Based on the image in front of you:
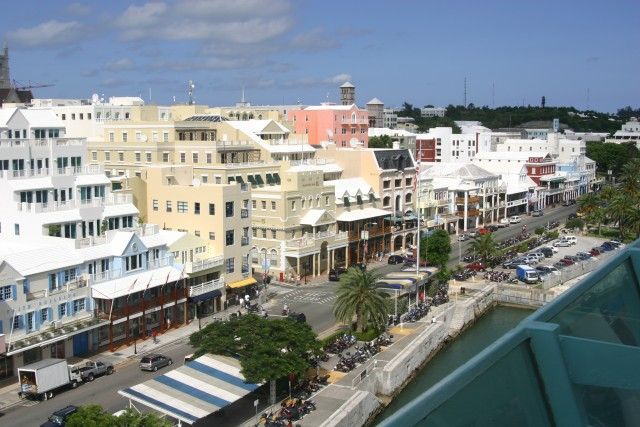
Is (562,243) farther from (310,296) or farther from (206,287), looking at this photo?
(206,287)

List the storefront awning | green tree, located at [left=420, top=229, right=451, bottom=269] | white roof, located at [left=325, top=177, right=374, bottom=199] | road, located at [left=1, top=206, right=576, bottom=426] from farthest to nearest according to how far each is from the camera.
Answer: white roof, located at [left=325, top=177, right=374, bottom=199]
green tree, located at [left=420, top=229, right=451, bottom=269]
the storefront awning
road, located at [left=1, top=206, right=576, bottom=426]

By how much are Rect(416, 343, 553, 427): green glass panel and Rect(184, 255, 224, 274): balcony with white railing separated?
122 ft

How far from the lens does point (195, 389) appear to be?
2508 centimetres

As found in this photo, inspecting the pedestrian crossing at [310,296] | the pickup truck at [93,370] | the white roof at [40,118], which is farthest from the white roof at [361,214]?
the pickup truck at [93,370]

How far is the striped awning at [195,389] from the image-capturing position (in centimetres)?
2384

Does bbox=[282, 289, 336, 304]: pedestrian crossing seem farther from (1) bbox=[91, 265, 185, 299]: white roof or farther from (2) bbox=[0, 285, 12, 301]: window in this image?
(2) bbox=[0, 285, 12, 301]: window

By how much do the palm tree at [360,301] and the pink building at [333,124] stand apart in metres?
36.1

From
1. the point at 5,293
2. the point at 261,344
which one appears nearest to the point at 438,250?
the point at 261,344

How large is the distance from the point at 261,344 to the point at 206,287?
13.9 metres

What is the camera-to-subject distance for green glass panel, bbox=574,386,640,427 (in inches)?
127

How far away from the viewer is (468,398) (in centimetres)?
285

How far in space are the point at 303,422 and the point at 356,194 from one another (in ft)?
108

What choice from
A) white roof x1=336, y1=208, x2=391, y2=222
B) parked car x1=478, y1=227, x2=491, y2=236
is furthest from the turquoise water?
white roof x1=336, y1=208, x2=391, y2=222

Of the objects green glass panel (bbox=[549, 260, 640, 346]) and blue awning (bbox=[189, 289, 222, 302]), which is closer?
green glass panel (bbox=[549, 260, 640, 346])
